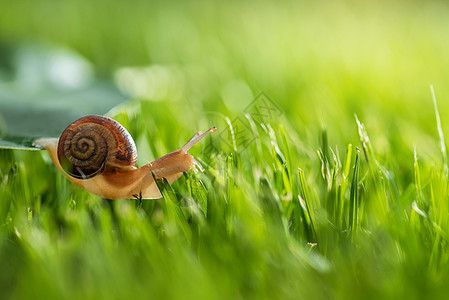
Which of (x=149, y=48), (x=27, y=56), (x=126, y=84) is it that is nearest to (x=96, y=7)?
(x=149, y=48)

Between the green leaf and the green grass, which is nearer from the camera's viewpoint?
the green grass

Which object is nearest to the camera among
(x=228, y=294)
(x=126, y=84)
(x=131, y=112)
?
(x=228, y=294)

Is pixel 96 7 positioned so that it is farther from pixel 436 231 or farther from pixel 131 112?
pixel 436 231

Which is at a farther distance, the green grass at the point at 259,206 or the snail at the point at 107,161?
the snail at the point at 107,161

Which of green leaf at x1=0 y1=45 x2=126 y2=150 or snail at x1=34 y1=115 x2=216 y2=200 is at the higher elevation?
snail at x1=34 y1=115 x2=216 y2=200

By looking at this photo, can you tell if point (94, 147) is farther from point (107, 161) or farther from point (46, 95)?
point (46, 95)

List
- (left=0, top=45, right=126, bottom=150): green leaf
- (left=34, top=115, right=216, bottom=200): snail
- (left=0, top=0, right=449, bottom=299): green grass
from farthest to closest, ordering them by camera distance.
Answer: (left=0, top=45, right=126, bottom=150): green leaf < (left=34, top=115, right=216, bottom=200): snail < (left=0, top=0, right=449, bottom=299): green grass
